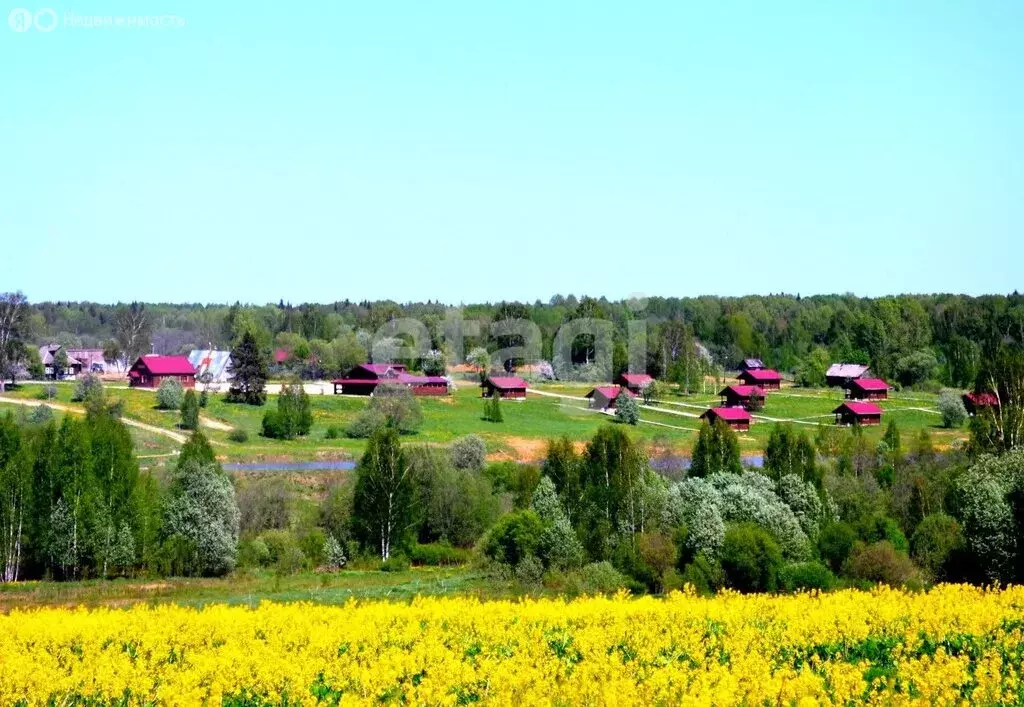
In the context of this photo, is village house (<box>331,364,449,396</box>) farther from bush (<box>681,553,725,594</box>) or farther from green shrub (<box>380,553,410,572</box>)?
bush (<box>681,553,725,594</box>)

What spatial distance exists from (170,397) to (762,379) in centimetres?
5959

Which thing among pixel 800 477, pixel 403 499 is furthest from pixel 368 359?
pixel 800 477

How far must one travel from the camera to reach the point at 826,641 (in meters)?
22.8

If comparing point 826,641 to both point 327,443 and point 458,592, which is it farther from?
point 327,443

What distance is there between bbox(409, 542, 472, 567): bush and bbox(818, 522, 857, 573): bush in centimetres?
1651

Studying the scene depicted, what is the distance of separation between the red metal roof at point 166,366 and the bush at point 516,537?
67028mm

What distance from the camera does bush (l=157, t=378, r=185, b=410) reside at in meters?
91.2

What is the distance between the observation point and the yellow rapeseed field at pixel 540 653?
16359mm

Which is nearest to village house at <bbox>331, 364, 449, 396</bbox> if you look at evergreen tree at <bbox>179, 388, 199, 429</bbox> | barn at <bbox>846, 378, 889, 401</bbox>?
evergreen tree at <bbox>179, 388, 199, 429</bbox>

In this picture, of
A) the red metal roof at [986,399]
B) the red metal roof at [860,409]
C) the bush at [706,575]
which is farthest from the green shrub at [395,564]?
the red metal roof at [860,409]

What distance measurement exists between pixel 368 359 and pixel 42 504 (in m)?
77.6

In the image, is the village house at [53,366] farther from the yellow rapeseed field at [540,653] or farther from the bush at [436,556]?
the yellow rapeseed field at [540,653]

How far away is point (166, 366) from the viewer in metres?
108

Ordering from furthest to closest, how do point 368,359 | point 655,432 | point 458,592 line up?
point 368,359 < point 655,432 < point 458,592
